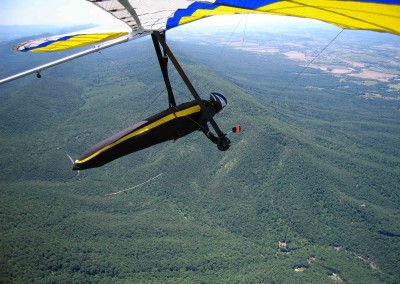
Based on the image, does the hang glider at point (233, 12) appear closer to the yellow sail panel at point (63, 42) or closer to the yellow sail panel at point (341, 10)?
the yellow sail panel at point (341, 10)

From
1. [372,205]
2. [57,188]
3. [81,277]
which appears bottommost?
[372,205]

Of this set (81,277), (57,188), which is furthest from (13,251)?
(57,188)

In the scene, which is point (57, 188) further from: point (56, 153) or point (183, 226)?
point (183, 226)

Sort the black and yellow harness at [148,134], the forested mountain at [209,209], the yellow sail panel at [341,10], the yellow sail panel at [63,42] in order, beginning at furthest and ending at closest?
the forested mountain at [209,209]
the yellow sail panel at [63,42]
the black and yellow harness at [148,134]
the yellow sail panel at [341,10]

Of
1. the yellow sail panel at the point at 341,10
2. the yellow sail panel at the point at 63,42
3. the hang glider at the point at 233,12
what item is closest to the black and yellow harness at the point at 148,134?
the hang glider at the point at 233,12

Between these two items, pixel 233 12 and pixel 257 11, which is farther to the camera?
pixel 233 12

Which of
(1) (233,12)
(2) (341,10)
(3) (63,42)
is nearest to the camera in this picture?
(2) (341,10)

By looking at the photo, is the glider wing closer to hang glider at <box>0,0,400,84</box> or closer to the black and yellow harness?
hang glider at <box>0,0,400,84</box>

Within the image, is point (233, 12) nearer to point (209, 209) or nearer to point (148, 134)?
point (148, 134)

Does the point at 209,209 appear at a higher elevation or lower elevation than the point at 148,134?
lower

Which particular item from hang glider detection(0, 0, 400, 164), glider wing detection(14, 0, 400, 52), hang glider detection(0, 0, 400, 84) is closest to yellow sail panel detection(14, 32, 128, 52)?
hang glider detection(0, 0, 400, 164)

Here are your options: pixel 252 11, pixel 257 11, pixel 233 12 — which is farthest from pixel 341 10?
Result: pixel 233 12
